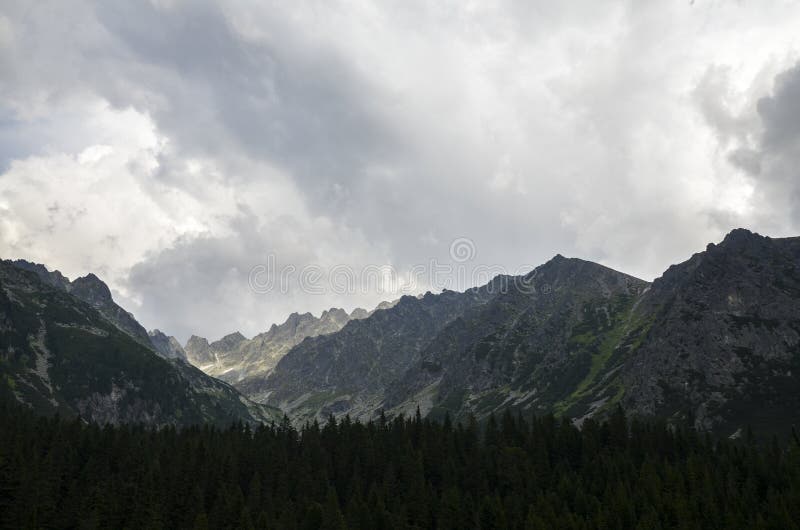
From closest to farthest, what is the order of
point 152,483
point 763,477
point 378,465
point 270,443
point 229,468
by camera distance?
1. point 152,483
2. point 763,477
3. point 229,468
4. point 378,465
5. point 270,443

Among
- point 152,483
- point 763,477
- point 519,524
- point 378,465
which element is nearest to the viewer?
point 519,524

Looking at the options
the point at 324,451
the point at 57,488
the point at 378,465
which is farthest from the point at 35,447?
the point at 378,465

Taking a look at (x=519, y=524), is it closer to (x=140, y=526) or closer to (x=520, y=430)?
(x=520, y=430)

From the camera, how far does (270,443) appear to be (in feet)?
517

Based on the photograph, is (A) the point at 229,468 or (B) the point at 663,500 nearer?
(B) the point at 663,500

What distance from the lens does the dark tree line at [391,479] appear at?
352 feet

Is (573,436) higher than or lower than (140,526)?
higher

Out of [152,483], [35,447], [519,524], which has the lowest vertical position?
[519,524]

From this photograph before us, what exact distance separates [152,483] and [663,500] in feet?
344

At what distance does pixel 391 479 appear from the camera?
13262 cm

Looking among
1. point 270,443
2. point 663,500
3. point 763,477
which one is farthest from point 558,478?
point 270,443

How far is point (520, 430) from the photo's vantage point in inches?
6501

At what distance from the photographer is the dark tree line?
352ft

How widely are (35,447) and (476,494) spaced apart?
104 m
